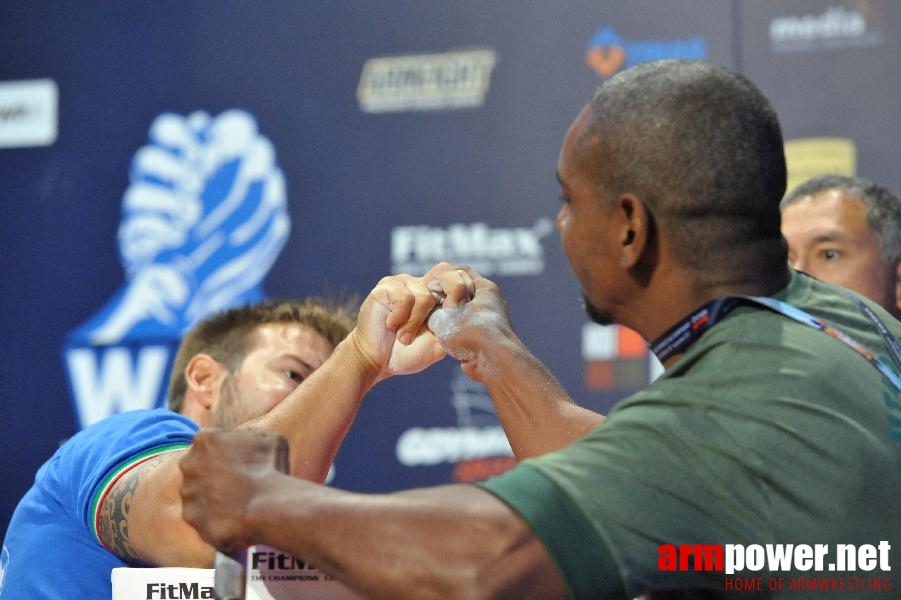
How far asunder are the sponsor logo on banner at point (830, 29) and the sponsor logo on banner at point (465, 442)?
1.29m

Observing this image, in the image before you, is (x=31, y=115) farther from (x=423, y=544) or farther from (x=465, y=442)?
(x=423, y=544)

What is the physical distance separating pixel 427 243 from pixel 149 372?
3.09 feet

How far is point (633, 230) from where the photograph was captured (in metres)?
1.19

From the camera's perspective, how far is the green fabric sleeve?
996 millimetres

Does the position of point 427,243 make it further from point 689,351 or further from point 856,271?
point 689,351

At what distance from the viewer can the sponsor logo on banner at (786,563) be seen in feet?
3.37

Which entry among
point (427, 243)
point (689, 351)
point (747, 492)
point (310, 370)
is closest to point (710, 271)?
point (689, 351)

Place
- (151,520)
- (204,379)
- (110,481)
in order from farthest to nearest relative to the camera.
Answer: (204,379) → (110,481) → (151,520)

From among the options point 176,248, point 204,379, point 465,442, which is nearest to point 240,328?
point 204,379

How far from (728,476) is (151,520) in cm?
88

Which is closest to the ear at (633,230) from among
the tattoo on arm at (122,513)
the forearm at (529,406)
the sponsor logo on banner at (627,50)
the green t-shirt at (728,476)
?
the green t-shirt at (728,476)

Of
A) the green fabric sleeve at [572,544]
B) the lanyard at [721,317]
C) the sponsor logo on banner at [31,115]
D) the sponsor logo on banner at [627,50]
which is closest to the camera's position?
the green fabric sleeve at [572,544]

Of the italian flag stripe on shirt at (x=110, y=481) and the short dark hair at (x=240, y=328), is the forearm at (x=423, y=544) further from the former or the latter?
the short dark hair at (x=240, y=328)

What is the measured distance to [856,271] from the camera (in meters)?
2.36
